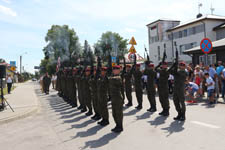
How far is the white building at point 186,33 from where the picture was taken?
38438mm

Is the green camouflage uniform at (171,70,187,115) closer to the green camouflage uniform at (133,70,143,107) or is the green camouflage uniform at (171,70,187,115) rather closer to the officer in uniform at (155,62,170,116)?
the officer in uniform at (155,62,170,116)

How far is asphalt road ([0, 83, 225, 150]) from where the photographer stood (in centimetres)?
490

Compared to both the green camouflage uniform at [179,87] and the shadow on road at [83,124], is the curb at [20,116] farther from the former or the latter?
the green camouflage uniform at [179,87]

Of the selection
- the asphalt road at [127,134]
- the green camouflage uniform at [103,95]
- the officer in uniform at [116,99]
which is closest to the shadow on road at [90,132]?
the asphalt road at [127,134]

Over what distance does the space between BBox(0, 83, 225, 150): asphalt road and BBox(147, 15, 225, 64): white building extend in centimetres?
2499

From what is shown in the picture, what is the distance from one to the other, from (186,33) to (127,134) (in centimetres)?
4075

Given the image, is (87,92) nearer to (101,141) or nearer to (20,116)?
(20,116)

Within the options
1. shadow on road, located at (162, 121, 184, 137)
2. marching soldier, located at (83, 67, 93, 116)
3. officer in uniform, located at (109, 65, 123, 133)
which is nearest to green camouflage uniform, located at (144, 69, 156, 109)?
shadow on road, located at (162, 121, 184, 137)

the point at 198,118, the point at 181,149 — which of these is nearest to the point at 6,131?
the point at 181,149

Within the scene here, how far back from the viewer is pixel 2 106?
34.7 feet

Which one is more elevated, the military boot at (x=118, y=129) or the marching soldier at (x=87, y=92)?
the marching soldier at (x=87, y=92)

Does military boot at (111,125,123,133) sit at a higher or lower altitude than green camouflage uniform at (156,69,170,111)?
lower

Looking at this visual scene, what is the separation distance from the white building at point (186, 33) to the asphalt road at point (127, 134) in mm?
24986

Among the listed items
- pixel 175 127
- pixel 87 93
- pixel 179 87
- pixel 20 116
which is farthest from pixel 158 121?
pixel 20 116
